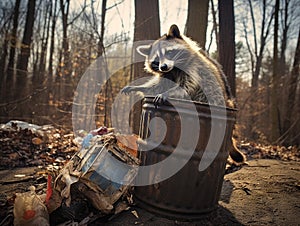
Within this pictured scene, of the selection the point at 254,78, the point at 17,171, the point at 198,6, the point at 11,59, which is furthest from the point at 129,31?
the point at 254,78

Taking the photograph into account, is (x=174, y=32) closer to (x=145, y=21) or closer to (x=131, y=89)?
(x=145, y=21)

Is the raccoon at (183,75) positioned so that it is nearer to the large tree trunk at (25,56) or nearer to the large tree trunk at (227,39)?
the large tree trunk at (227,39)

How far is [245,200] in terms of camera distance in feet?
9.23

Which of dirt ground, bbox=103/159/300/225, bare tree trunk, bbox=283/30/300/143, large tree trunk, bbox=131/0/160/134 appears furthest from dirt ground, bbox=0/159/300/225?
bare tree trunk, bbox=283/30/300/143

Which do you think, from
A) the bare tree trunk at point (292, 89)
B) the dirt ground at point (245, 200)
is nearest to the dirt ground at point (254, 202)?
the dirt ground at point (245, 200)

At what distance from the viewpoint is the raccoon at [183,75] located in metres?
3.25

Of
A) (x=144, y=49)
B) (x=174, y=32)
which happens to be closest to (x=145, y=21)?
(x=144, y=49)

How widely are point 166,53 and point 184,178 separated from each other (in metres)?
2.10

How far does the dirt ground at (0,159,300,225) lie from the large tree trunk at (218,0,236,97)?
8.61ft

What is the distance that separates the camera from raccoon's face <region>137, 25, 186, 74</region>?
12.3ft

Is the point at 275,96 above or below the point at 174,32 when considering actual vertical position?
below

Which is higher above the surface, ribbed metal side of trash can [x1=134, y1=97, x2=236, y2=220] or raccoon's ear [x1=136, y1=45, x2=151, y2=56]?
raccoon's ear [x1=136, y1=45, x2=151, y2=56]

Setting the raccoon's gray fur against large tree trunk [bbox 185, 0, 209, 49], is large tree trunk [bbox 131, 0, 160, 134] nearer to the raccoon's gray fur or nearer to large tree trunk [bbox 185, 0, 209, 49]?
the raccoon's gray fur

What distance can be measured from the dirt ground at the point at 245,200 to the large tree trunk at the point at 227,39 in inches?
103
